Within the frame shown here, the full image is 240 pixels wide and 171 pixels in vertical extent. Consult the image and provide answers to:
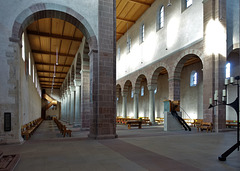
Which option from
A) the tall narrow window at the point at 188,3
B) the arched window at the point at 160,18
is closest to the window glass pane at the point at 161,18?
the arched window at the point at 160,18

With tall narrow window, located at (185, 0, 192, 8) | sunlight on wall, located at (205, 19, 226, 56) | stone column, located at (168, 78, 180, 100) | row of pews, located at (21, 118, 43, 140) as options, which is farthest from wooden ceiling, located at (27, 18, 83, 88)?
sunlight on wall, located at (205, 19, 226, 56)

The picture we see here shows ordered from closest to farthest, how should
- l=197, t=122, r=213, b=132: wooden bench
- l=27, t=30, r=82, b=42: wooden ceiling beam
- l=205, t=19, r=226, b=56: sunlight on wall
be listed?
l=197, t=122, r=213, b=132: wooden bench → l=205, t=19, r=226, b=56: sunlight on wall → l=27, t=30, r=82, b=42: wooden ceiling beam

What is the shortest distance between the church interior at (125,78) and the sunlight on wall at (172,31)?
0.09 meters

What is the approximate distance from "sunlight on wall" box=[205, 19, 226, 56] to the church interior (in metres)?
0.06

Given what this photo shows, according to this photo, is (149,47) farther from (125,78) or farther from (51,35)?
(51,35)

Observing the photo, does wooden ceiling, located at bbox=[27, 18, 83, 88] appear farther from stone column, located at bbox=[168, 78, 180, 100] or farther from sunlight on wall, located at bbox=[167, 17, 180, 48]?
stone column, located at bbox=[168, 78, 180, 100]

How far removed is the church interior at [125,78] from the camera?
5.28 meters

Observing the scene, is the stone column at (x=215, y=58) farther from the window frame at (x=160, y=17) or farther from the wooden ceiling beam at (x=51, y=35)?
the wooden ceiling beam at (x=51, y=35)

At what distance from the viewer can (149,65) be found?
60.5 feet

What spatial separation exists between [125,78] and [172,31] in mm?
10308

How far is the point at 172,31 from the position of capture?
1537cm

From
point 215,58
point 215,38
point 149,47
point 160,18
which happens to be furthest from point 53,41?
point 215,58

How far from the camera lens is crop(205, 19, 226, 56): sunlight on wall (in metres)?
11.7

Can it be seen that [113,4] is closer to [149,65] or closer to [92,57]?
[92,57]
